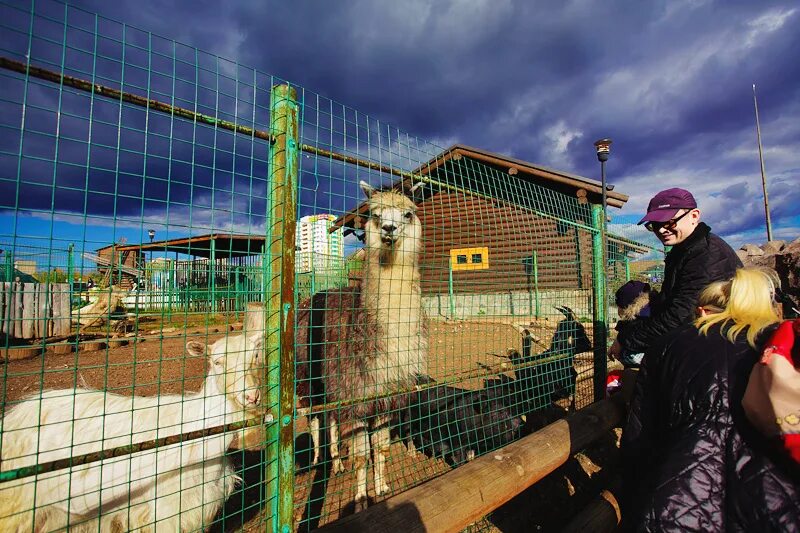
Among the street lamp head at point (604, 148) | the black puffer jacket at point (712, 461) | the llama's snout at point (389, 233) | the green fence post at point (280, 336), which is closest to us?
the black puffer jacket at point (712, 461)

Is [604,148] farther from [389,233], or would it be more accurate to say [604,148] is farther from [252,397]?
[252,397]

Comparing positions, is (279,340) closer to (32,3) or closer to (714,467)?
(32,3)

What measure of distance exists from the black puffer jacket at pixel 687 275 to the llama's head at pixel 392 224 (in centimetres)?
185

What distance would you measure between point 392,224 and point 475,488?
202 cm

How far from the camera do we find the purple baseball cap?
2693 mm

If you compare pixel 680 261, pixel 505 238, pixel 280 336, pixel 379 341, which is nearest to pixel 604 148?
pixel 505 238

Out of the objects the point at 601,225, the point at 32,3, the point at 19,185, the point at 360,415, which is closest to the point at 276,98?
the point at 32,3

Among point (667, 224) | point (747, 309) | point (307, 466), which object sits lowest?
point (307, 466)

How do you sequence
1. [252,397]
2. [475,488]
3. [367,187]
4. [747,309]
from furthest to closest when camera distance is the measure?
[367,187] → [252,397] → [475,488] → [747,309]

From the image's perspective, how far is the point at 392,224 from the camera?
128 inches

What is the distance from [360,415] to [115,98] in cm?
263

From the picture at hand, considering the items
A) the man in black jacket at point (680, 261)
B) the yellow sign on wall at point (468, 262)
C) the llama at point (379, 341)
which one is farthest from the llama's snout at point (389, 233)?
the man in black jacket at point (680, 261)

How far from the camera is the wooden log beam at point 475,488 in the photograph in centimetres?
163

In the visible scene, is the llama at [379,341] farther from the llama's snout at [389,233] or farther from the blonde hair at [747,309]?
the blonde hair at [747,309]
